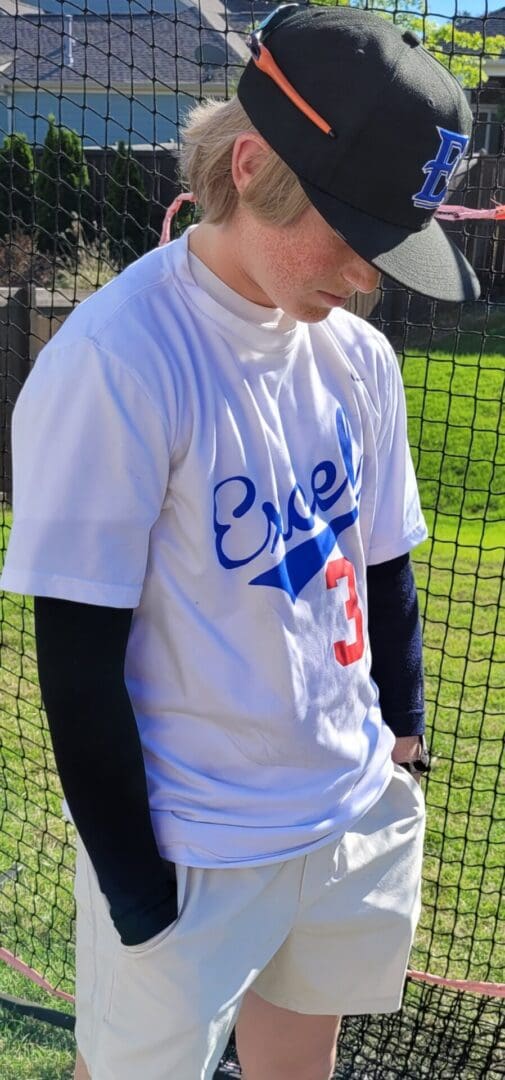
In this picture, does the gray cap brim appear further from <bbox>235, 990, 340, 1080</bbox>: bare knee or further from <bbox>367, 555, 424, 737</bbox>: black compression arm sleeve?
<bbox>235, 990, 340, 1080</bbox>: bare knee

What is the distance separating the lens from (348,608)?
157cm

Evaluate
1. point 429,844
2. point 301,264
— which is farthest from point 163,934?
point 429,844

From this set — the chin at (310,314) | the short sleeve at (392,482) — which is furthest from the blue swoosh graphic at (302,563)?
the chin at (310,314)

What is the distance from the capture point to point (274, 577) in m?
1.44

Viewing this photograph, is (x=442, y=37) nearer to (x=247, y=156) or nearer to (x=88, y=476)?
(x=247, y=156)

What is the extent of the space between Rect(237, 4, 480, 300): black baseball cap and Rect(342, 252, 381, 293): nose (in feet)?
0.13

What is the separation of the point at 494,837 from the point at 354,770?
2.09m

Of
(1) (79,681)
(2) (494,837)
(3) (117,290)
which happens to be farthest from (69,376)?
(2) (494,837)

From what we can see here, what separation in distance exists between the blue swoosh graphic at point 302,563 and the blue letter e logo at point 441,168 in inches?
16.8

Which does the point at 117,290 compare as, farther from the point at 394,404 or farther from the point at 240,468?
the point at 394,404

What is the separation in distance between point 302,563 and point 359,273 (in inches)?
14.5

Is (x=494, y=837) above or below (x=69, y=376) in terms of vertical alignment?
below

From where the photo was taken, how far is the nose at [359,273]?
138cm

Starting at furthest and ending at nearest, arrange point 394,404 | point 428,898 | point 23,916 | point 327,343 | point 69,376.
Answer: point 428,898, point 23,916, point 394,404, point 327,343, point 69,376
